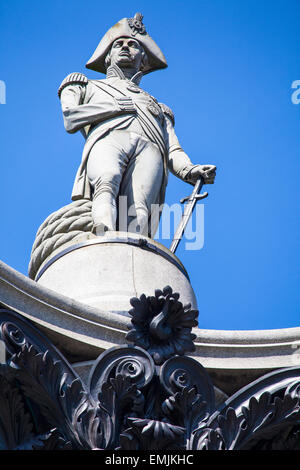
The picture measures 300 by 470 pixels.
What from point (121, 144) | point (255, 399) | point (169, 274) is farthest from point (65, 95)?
point (255, 399)

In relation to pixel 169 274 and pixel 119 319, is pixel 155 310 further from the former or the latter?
pixel 169 274

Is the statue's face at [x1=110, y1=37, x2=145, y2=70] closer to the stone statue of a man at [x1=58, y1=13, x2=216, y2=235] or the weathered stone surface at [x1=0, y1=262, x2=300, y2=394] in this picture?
the stone statue of a man at [x1=58, y1=13, x2=216, y2=235]

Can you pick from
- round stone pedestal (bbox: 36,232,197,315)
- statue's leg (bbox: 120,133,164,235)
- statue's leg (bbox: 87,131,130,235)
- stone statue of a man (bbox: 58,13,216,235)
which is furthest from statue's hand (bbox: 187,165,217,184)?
round stone pedestal (bbox: 36,232,197,315)

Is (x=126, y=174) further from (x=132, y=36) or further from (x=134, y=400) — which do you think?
(x=134, y=400)

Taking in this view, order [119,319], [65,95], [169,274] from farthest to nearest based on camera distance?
[65,95], [169,274], [119,319]

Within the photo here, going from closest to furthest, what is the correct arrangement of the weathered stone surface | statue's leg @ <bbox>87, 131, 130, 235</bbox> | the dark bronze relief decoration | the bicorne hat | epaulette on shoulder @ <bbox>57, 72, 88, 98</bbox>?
the dark bronze relief decoration < the weathered stone surface < statue's leg @ <bbox>87, 131, 130, 235</bbox> < epaulette on shoulder @ <bbox>57, 72, 88, 98</bbox> < the bicorne hat

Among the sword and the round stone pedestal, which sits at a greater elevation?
the sword

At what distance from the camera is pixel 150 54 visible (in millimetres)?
17625

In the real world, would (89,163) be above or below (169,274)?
above

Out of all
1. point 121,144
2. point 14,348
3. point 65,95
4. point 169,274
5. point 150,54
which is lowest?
point 14,348

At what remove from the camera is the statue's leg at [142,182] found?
14.2m

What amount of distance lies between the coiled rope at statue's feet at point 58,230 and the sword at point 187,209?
1286 mm

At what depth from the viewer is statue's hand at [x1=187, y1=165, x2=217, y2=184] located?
15.6m

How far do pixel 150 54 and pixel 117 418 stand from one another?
9.21 meters
